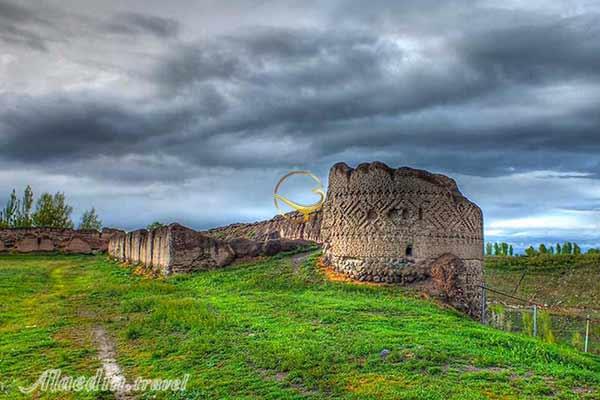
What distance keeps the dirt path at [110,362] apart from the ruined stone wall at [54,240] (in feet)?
96.0

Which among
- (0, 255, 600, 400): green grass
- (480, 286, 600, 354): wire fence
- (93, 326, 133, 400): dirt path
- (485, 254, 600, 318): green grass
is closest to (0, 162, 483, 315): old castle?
(0, 255, 600, 400): green grass

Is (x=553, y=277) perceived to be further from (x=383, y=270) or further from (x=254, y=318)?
(x=254, y=318)

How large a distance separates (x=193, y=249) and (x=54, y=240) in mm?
22568

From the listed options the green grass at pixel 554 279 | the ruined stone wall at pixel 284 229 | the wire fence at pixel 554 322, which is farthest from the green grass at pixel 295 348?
the green grass at pixel 554 279

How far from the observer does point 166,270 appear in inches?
738

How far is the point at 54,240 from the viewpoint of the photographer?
1481 inches

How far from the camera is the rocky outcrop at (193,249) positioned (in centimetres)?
1856

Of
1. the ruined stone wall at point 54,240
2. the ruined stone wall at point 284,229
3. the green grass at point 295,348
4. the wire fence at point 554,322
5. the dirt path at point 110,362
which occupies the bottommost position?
the wire fence at point 554,322

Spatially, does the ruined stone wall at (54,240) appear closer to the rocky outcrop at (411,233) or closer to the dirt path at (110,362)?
the rocky outcrop at (411,233)

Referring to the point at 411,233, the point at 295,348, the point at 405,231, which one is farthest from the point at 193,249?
the point at 295,348

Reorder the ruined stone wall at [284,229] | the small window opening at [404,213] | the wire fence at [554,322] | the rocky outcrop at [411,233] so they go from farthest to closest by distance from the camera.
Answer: the ruined stone wall at [284,229] → the wire fence at [554,322] → the small window opening at [404,213] → the rocky outcrop at [411,233]

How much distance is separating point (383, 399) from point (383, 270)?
355 inches

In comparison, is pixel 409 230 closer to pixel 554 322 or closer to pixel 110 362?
pixel 110 362

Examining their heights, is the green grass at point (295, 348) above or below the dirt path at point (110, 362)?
above
